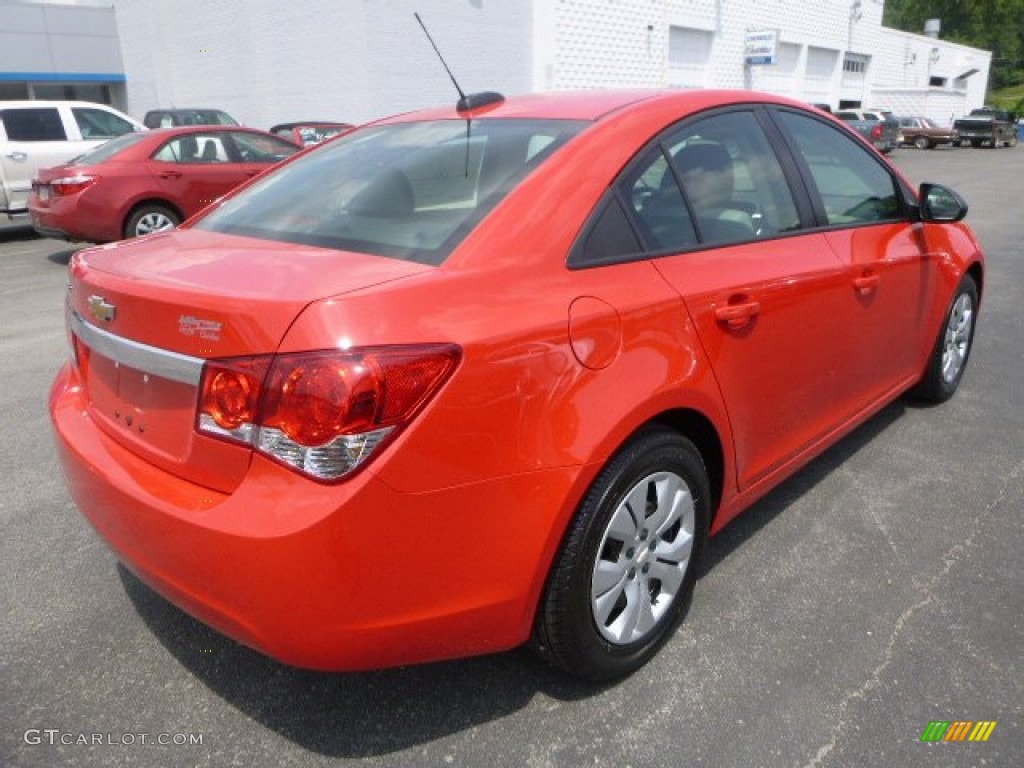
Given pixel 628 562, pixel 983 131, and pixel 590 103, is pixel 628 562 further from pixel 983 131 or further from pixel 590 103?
pixel 983 131

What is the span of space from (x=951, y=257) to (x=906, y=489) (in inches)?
51.6

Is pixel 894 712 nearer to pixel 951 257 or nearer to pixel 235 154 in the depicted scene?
pixel 951 257

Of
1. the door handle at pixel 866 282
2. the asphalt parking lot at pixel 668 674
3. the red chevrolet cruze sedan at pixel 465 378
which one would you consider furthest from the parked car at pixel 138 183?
the door handle at pixel 866 282

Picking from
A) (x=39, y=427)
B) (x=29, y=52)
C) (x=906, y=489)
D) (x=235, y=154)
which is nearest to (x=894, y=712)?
(x=906, y=489)

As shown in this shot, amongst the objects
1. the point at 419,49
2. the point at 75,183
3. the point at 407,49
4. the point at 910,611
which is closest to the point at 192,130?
the point at 75,183

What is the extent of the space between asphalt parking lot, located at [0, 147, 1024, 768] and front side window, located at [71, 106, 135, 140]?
407 inches

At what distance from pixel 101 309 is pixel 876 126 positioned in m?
32.3

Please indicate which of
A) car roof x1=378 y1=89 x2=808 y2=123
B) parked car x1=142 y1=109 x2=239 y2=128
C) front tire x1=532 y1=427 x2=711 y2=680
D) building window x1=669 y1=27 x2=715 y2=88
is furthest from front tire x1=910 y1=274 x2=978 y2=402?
building window x1=669 y1=27 x2=715 y2=88

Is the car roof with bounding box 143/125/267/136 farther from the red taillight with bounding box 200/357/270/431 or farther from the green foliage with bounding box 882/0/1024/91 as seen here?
the green foliage with bounding box 882/0/1024/91

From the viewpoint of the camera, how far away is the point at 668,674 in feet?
7.90

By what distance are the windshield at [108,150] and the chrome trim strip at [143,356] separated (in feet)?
27.3

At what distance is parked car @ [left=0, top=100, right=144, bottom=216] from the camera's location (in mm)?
11125

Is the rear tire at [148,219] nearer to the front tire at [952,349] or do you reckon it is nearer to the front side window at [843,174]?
the front side window at [843,174]

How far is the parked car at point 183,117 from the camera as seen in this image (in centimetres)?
1970
